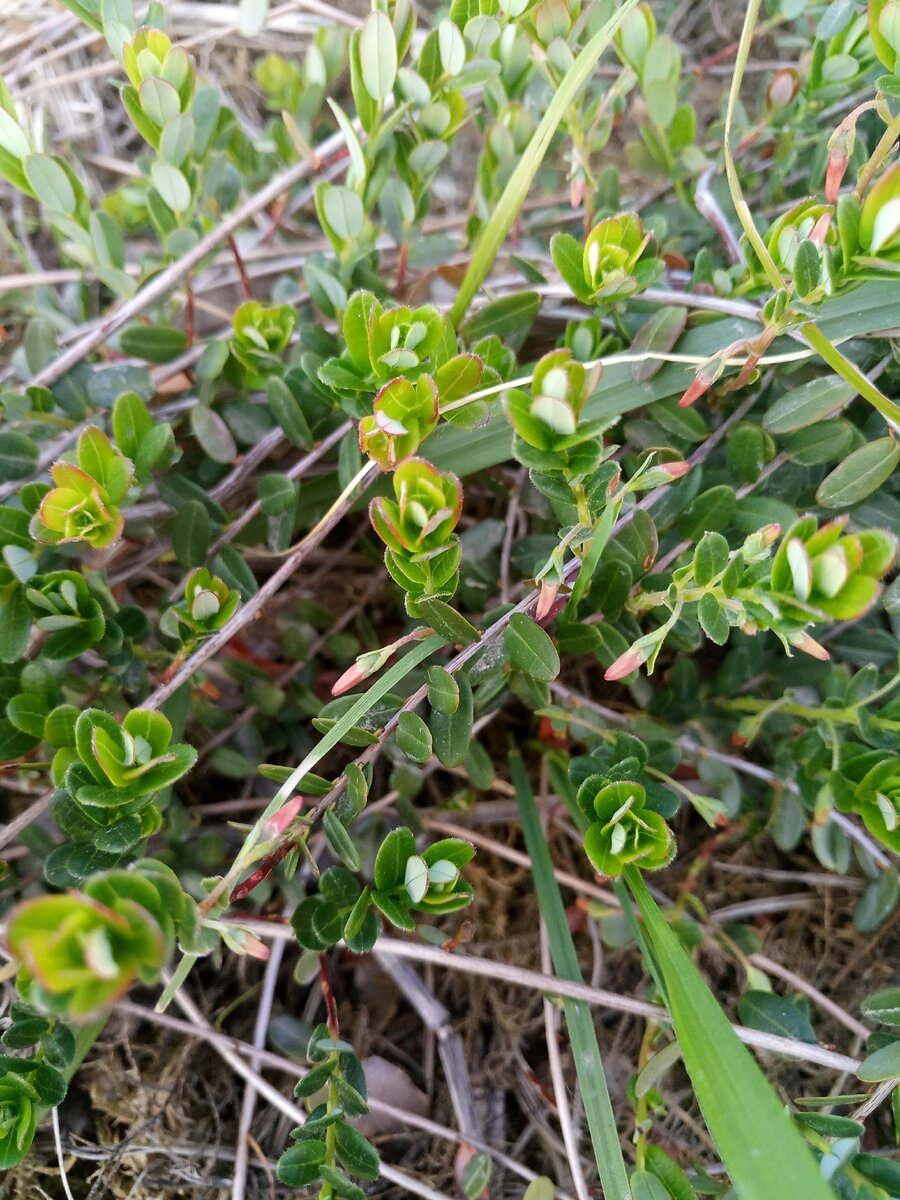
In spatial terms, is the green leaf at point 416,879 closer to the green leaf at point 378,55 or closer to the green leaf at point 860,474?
the green leaf at point 860,474

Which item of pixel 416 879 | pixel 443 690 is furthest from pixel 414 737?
pixel 416 879

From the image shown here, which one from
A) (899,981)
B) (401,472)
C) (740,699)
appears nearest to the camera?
(401,472)

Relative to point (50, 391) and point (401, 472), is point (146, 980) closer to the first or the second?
point (401, 472)

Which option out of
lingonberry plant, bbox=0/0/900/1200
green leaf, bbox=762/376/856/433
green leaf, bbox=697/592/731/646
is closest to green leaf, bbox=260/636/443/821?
lingonberry plant, bbox=0/0/900/1200

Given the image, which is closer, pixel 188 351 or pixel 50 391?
pixel 50 391

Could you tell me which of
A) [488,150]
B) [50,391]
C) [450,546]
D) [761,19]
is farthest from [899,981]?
[761,19]

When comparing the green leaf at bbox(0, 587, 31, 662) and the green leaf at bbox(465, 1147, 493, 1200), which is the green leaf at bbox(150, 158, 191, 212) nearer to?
the green leaf at bbox(0, 587, 31, 662)
